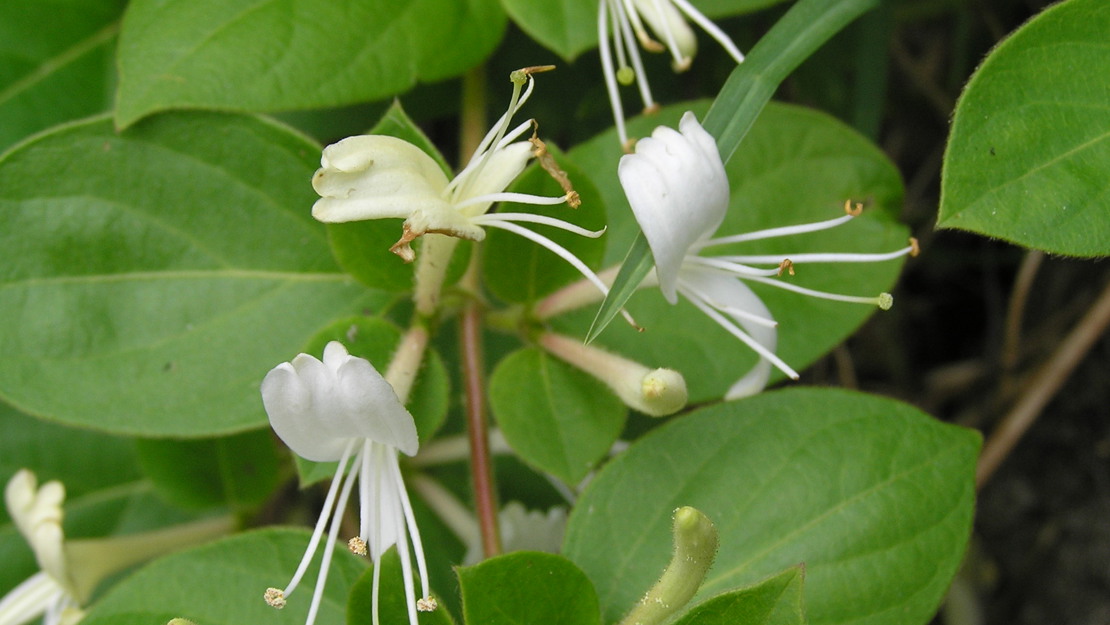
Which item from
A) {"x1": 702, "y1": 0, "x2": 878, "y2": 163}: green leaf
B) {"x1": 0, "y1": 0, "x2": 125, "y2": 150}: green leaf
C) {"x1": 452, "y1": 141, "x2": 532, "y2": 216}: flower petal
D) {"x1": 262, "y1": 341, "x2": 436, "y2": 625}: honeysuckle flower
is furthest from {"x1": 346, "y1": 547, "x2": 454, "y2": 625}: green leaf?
{"x1": 0, "y1": 0, "x2": 125, "y2": 150}: green leaf

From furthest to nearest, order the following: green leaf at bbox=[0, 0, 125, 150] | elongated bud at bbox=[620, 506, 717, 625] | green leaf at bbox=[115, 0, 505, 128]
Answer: green leaf at bbox=[0, 0, 125, 150]
green leaf at bbox=[115, 0, 505, 128]
elongated bud at bbox=[620, 506, 717, 625]

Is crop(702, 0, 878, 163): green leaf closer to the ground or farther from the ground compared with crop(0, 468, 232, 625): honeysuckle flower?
farther from the ground

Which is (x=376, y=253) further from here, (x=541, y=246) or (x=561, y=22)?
(x=561, y=22)

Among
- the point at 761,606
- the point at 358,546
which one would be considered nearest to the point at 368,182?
the point at 358,546

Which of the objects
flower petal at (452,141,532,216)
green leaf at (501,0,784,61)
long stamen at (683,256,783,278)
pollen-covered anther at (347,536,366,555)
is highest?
green leaf at (501,0,784,61)

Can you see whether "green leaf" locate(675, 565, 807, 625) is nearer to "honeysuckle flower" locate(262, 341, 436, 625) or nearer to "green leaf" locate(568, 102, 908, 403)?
"honeysuckle flower" locate(262, 341, 436, 625)

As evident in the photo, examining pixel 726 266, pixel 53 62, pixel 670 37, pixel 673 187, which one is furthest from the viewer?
pixel 53 62
